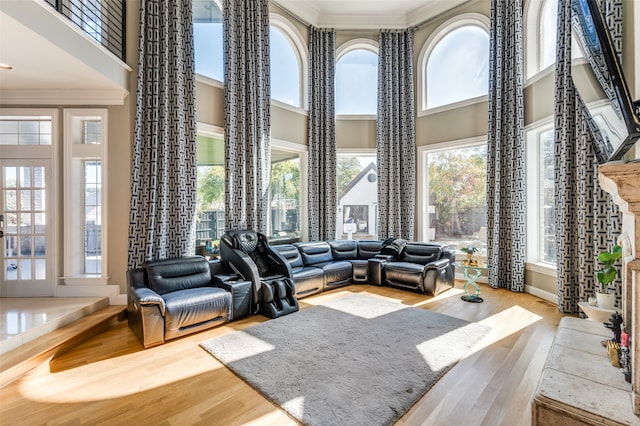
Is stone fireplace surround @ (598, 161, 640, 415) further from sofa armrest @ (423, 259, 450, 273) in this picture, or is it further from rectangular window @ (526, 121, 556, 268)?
rectangular window @ (526, 121, 556, 268)

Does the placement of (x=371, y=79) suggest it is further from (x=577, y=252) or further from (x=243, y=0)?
(x=577, y=252)

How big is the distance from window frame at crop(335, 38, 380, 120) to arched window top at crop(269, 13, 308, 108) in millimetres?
814

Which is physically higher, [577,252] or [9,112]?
[9,112]

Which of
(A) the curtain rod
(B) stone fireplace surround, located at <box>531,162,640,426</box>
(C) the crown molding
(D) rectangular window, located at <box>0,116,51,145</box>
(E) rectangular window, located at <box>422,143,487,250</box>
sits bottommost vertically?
(B) stone fireplace surround, located at <box>531,162,640,426</box>

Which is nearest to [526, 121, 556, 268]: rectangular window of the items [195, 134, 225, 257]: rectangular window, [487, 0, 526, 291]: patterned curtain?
[487, 0, 526, 291]: patterned curtain

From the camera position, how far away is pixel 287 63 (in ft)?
19.2

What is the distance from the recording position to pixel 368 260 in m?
5.33

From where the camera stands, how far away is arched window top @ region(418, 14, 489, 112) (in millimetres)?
5254

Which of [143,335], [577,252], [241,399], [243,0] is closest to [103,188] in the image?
[143,335]

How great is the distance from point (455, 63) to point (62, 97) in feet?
20.9

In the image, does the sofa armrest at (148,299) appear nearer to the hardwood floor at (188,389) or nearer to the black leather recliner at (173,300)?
the black leather recliner at (173,300)

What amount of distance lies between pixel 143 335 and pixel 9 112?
3348 mm

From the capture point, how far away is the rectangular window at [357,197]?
6379mm

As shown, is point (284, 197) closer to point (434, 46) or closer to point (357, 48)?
point (357, 48)
